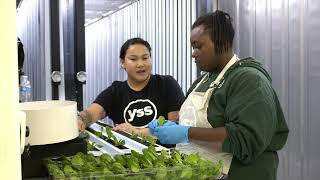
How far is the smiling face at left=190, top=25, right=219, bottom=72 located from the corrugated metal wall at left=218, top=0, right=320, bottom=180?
23.2 inches

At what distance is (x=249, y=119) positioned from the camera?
4.36ft

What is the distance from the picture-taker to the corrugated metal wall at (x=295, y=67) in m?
1.85

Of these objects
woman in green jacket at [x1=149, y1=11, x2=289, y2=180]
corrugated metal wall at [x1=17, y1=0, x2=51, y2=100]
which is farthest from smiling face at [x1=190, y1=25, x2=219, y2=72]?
corrugated metal wall at [x1=17, y1=0, x2=51, y2=100]

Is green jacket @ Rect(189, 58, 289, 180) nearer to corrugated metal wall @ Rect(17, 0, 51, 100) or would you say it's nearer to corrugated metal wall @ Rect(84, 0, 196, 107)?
corrugated metal wall @ Rect(84, 0, 196, 107)

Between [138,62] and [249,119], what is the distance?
0.96 meters

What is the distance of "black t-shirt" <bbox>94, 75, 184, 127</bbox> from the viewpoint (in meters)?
2.16

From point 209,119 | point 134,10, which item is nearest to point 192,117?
point 209,119

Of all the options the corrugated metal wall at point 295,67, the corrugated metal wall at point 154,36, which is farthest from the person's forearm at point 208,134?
the corrugated metal wall at point 154,36

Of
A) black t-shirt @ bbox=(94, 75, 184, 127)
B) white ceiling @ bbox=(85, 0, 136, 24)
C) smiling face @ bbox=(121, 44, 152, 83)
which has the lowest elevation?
black t-shirt @ bbox=(94, 75, 184, 127)

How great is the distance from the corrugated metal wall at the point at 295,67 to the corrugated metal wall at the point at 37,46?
1491mm

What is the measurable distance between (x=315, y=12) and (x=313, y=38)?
0.39 feet

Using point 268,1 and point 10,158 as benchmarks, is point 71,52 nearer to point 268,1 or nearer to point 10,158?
point 268,1

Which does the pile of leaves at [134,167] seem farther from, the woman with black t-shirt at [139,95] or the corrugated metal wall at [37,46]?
the corrugated metal wall at [37,46]

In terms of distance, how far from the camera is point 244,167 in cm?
145
